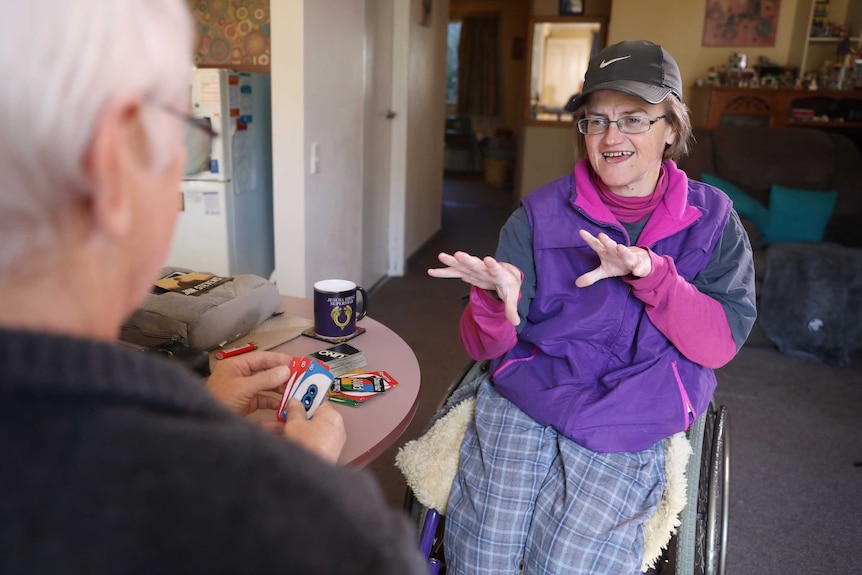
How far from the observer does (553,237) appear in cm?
139

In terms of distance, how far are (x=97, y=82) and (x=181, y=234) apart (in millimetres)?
2407

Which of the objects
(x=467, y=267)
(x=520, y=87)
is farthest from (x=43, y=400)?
(x=520, y=87)

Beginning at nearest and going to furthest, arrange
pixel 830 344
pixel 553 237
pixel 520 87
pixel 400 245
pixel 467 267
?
1. pixel 467 267
2. pixel 553 237
3. pixel 830 344
4. pixel 400 245
5. pixel 520 87

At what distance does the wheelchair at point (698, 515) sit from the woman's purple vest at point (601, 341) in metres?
0.08

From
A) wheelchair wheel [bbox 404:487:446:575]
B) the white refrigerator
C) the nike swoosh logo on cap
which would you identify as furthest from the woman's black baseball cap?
the white refrigerator

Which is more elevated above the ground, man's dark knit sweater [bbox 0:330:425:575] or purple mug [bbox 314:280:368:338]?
man's dark knit sweater [bbox 0:330:425:575]

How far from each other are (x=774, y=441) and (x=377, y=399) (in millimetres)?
2002

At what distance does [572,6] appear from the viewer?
19.2ft

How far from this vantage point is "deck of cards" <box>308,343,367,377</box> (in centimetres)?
117

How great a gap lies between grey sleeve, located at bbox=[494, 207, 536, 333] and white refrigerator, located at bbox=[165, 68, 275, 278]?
57.5 inches

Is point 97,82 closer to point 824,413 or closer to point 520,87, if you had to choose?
point 824,413

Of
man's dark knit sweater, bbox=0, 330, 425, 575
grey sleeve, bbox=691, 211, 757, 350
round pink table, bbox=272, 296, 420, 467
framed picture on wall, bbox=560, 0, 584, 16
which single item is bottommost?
round pink table, bbox=272, 296, 420, 467

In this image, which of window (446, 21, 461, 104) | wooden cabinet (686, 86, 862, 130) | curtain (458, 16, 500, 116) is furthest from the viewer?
window (446, 21, 461, 104)

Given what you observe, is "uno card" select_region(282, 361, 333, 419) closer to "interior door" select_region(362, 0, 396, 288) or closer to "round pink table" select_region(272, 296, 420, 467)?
"round pink table" select_region(272, 296, 420, 467)
